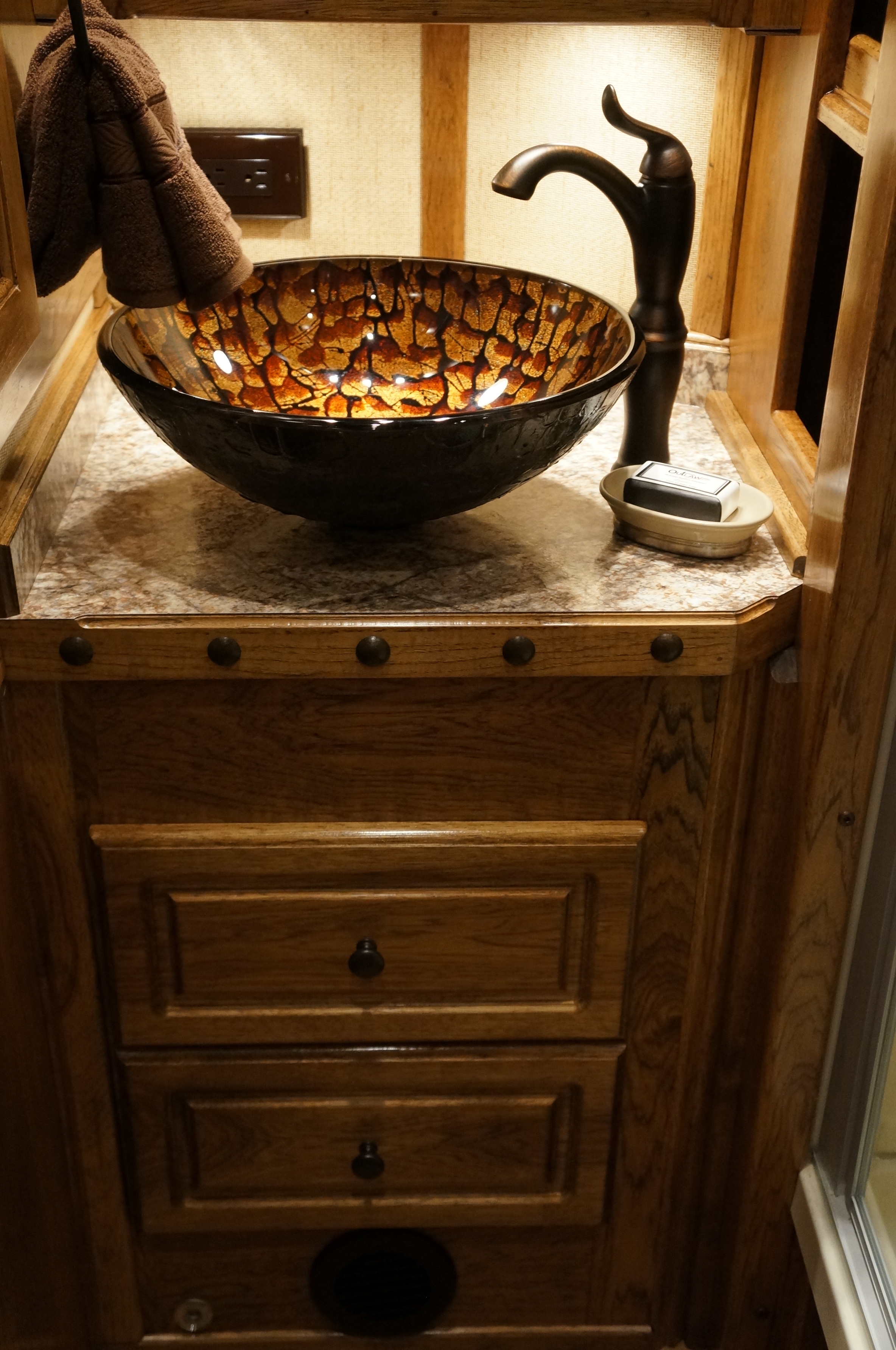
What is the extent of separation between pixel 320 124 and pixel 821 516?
2.46 ft

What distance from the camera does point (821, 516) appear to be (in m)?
1.11

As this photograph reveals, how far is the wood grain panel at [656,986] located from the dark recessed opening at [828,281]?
293 millimetres

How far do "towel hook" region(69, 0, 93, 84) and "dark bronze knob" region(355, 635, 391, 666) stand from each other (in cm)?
50

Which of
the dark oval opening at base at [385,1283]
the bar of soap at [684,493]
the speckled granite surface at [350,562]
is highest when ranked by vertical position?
the bar of soap at [684,493]

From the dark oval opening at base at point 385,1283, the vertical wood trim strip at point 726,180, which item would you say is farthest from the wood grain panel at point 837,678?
the vertical wood trim strip at point 726,180

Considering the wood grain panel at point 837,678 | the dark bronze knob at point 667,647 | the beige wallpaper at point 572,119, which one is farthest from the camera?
the beige wallpaper at point 572,119

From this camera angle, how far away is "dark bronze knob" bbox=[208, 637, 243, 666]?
1.09 m

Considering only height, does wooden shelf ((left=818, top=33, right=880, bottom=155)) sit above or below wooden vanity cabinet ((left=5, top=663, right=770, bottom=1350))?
above

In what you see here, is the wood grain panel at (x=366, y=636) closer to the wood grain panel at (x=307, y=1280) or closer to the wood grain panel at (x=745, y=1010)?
the wood grain panel at (x=745, y=1010)

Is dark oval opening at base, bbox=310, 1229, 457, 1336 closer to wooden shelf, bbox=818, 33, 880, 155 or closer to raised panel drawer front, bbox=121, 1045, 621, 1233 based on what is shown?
raised panel drawer front, bbox=121, 1045, 621, 1233

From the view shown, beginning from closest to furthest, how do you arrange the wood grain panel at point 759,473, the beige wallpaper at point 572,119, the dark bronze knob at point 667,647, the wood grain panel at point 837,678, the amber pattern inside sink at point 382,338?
the wood grain panel at point 837,678 < the dark bronze knob at point 667,647 < the wood grain panel at point 759,473 < the amber pattern inside sink at point 382,338 < the beige wallpaper at point 572,119

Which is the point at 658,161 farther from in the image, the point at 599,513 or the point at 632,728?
the point at 632,728

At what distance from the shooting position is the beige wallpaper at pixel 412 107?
4.78ft

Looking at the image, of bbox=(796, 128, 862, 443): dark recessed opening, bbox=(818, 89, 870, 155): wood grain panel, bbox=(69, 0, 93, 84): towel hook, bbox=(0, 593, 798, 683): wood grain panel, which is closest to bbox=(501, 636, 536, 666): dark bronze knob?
bbox=(0, 593, 798, 683): wood grain panel
